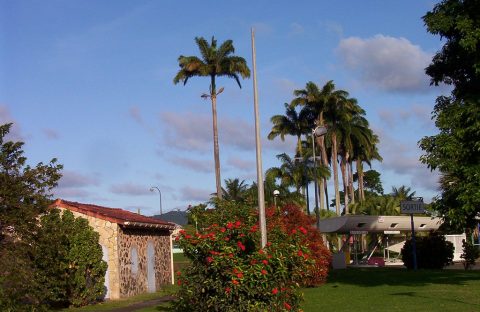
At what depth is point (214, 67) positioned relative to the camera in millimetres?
47156

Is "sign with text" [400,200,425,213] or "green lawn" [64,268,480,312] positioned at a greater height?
"sign with text" [400,200,425,213]

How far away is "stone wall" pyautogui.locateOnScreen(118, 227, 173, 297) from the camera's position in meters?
27.0

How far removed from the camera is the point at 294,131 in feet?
228

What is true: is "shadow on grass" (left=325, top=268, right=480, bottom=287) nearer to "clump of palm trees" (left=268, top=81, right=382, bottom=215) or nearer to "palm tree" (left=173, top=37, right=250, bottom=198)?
"palm tree" (left=173, top=37, right=250, bottom=198)

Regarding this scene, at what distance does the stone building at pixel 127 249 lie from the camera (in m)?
26.3

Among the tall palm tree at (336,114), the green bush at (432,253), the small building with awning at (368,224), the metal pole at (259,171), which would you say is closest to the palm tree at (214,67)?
the small building with awning at (368,224)

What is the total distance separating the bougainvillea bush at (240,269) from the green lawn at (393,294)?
160 inches

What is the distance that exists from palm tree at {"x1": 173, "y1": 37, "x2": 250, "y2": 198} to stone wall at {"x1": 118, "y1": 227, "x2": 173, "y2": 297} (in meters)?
14.0

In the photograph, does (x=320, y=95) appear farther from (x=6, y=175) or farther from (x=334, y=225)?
(x=6, y=175)

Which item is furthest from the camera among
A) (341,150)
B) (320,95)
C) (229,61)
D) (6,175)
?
(341,150)

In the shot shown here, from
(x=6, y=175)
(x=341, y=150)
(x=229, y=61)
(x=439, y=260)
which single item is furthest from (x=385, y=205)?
(x=6, y=175)

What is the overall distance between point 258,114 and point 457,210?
7.13m

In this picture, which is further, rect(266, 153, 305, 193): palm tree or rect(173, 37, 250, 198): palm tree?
rect(266, 153, 305, 193): palm tree

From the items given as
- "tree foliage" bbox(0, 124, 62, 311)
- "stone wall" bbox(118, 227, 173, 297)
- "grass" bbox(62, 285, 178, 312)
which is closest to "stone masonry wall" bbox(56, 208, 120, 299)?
"stone wall" bbox(118, 227, 173, 297)
